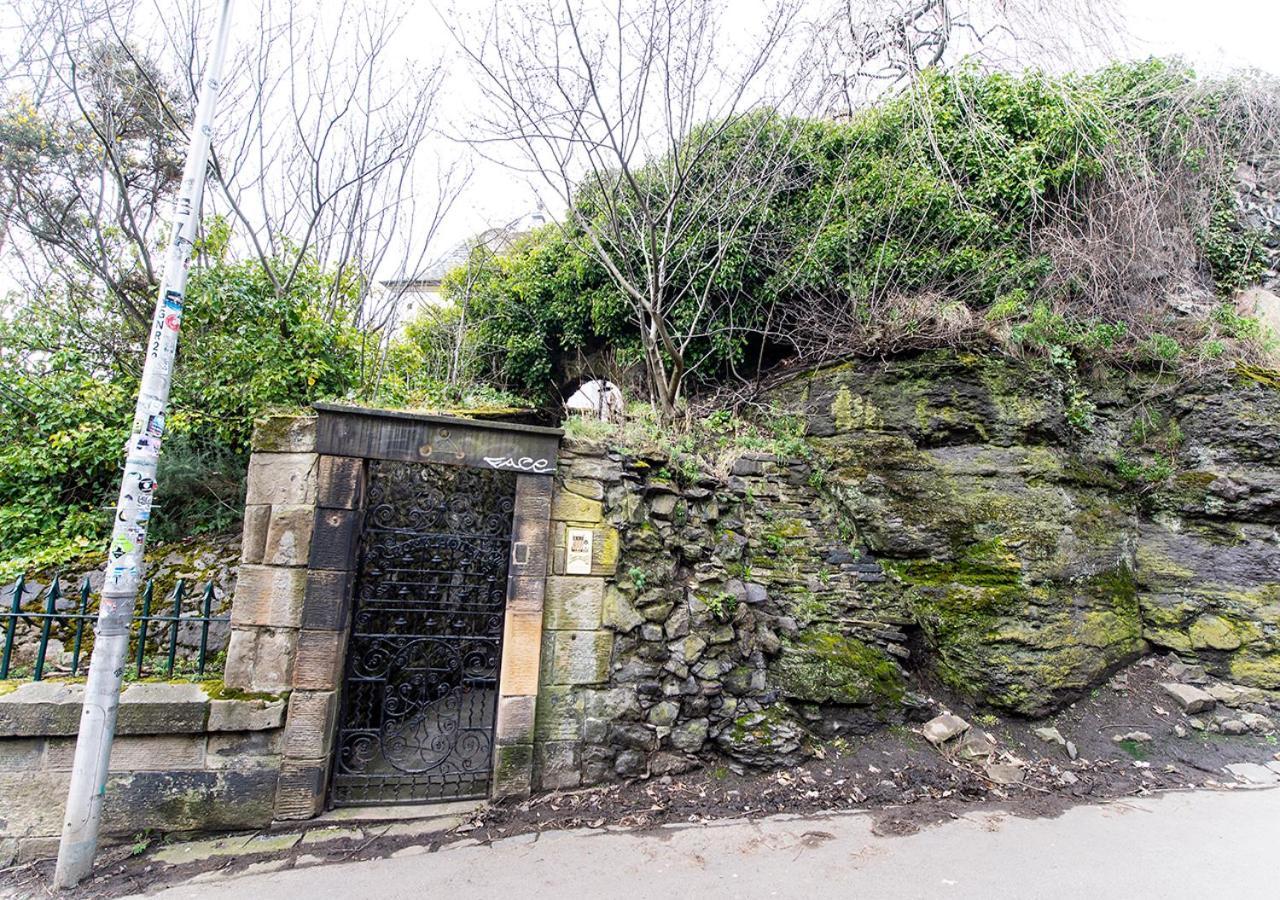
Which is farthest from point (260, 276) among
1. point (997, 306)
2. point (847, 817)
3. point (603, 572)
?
point (997, 306)

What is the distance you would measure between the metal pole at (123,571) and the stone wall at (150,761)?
0.24 meters

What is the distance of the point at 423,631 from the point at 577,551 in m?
1.71

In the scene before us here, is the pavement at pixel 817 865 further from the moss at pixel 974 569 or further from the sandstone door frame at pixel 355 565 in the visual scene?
the moss at pixel 974 569

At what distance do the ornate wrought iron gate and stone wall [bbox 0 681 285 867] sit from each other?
51 cm

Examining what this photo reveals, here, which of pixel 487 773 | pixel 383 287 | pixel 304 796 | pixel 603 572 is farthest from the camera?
pixel 383 287

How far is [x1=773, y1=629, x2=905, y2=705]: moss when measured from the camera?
15.4 feet

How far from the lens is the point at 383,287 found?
25.7 feet

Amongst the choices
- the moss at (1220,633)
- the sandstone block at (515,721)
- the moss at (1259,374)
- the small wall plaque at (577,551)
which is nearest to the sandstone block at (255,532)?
the sandstone block at (515,721)

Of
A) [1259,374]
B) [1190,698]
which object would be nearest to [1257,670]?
[1190,698]

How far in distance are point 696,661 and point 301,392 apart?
5.14m

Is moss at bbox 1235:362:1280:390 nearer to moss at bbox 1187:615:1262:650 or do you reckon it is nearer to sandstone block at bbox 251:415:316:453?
moss at bbox 1187:615:1262:650

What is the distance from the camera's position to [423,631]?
5.02 meters

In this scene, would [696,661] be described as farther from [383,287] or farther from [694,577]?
[383,287]

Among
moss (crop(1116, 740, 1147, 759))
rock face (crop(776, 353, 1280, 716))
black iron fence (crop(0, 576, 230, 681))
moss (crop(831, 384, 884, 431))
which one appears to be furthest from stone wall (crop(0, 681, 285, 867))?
moss (crop(1116, 740, 1147, 759))
